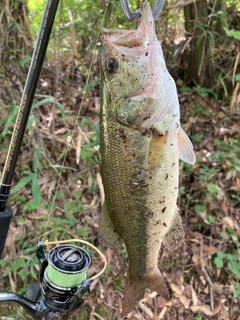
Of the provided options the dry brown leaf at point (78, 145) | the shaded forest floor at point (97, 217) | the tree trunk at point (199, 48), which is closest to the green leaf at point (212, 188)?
the shaded forest floor at point (97, 217)

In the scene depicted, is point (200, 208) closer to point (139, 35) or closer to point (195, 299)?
point (195, 299)

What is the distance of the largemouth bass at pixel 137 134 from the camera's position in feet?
4.50

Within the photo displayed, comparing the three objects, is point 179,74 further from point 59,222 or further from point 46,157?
point 59,222

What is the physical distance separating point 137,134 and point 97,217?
6.11 ft

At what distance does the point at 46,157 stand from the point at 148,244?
188 cm

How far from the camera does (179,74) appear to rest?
435 cm

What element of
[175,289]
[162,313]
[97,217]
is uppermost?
[97,217]

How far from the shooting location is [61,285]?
1575mm

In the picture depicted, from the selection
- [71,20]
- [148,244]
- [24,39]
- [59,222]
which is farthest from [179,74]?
[148,244]

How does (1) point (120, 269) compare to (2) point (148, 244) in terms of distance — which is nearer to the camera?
(2) point (148, 244)

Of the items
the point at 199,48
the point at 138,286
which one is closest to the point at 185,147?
the point at 138,286

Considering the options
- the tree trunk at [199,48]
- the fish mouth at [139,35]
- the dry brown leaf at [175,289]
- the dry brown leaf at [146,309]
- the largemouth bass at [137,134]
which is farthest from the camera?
the tree trunk at [199,48]

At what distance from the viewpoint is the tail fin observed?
5.42 ft

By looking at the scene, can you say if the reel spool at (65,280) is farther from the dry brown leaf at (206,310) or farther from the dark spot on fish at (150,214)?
the dry brown leaf at (206,310)
